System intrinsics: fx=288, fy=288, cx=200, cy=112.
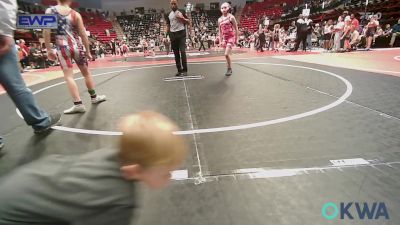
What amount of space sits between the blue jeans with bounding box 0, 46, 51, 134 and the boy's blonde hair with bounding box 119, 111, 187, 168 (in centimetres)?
228

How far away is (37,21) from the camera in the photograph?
3.28m

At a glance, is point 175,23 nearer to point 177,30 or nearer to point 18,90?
point 177,30

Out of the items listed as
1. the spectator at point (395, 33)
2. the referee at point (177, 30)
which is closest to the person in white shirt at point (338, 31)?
the spectator at point (395, 33)

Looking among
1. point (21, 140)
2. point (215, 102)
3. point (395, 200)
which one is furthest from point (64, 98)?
point (395, 200)

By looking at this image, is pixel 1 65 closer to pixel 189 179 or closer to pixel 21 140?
pixel 21 140

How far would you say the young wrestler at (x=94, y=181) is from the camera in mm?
871

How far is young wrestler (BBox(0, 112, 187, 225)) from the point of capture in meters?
0.87

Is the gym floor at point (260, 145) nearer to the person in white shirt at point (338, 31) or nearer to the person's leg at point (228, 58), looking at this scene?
the person's leg at point (228, 58)

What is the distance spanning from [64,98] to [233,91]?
8.92 feet

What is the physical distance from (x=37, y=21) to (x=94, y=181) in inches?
123

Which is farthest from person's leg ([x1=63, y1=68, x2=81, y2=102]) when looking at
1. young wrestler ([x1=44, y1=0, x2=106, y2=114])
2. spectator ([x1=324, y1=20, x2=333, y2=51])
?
spectator ([x1=324, y1=20, x2=333, y2=51])

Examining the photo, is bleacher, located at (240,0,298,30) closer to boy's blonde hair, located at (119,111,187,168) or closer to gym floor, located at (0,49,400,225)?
gym floor, located at (0,49,400,225)

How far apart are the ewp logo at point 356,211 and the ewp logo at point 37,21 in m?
3.44

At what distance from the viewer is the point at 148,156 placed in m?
0.88
